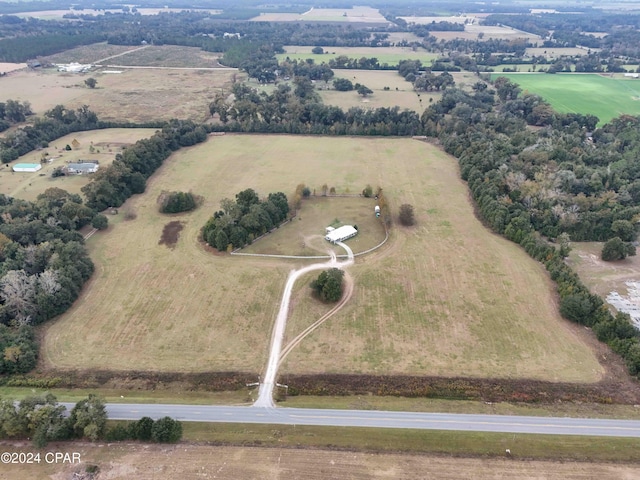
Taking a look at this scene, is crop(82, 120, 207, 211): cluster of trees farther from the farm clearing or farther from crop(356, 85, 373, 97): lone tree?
crop(356, 85, 373, 97): lone tree

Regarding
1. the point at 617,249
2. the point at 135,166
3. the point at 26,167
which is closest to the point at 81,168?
the point at 26,167

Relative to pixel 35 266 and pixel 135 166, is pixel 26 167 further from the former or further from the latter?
pixel 35 266

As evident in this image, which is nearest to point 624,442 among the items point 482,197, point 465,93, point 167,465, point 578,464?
point 578,464

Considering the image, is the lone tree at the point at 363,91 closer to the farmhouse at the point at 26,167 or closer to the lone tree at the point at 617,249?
the farmhouse at the point at 26,167

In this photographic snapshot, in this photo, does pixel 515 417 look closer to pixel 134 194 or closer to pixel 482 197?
pixel 482 197

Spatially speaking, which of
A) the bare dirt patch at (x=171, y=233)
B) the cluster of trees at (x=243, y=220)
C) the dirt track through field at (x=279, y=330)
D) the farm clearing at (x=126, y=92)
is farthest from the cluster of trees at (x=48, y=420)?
the farm clearing at (x=126, y=92)

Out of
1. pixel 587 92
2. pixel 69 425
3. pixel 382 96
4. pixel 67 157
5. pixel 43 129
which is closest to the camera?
pixel 69 425
